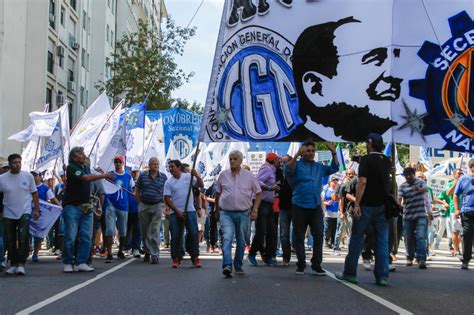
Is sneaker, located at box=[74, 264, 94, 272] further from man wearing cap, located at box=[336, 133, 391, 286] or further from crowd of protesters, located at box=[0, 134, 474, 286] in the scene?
man wearing cap, located at box=[336, 133, 391, 286]

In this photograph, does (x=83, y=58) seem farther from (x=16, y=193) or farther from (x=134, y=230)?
(x=16, y=193)

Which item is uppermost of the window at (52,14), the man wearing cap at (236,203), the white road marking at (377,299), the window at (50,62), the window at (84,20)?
the window at (84,20)

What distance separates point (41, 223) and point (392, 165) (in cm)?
677

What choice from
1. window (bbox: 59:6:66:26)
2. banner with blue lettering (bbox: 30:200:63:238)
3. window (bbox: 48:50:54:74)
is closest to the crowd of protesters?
banner with blue lettering (bbox: 30:200:63:238)

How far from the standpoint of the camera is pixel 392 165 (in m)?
10.8

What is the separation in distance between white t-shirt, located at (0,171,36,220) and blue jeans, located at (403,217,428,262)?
6596 millimetres

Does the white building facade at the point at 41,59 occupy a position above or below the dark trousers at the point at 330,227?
above

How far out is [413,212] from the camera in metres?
14.4

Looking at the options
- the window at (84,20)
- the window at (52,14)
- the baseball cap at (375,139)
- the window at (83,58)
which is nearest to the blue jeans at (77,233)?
the baseball cap at (375,139)

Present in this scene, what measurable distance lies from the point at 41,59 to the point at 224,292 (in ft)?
118

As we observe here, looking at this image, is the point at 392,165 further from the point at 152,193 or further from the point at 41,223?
the point at 41,223

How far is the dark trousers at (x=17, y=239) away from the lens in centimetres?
1179

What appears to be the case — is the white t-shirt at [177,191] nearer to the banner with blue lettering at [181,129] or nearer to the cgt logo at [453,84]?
the cgt logo at [453,84]

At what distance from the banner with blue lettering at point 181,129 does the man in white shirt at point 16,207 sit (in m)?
12.1
